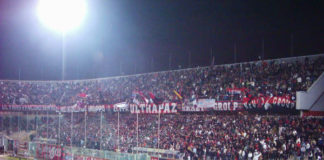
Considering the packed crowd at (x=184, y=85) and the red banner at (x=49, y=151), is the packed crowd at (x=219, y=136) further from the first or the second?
the red banner at (x=49, y=151)

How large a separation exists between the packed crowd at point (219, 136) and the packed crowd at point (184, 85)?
1899mm

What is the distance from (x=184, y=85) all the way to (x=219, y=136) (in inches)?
359

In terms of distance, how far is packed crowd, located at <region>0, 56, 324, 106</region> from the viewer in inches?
976

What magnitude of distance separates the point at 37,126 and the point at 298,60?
2860cm

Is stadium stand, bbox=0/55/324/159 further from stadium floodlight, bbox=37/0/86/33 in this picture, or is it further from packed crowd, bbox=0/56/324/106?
stadium floodlight, bbox=37/0/86/33

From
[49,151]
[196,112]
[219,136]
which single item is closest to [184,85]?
[196,112]

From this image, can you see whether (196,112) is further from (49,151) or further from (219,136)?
(49,151)

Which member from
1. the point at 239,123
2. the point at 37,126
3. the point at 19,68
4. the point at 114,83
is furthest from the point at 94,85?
the point at 239,123

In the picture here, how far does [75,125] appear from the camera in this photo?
40.1 meters

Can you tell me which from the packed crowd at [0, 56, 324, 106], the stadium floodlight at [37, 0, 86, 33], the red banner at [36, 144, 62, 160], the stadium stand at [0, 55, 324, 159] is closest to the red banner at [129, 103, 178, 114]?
the stadium stand at [0, 55, 324, 159]

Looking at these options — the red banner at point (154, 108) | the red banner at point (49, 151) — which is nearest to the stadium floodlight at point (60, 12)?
the red banner at point (154, 108)

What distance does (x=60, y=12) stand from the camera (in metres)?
30.1

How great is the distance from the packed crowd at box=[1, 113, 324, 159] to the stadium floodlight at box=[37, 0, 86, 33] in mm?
10699

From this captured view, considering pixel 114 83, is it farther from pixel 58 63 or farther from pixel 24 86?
pixel 24 86
